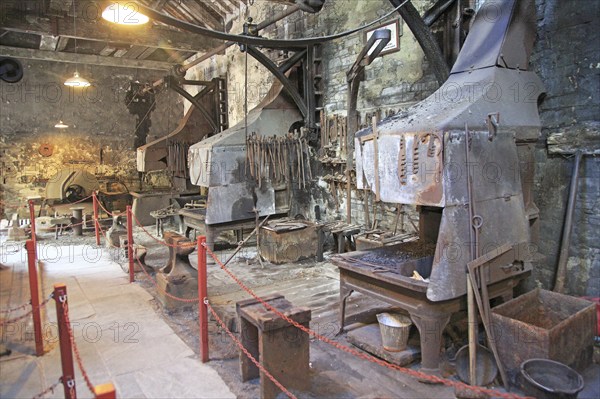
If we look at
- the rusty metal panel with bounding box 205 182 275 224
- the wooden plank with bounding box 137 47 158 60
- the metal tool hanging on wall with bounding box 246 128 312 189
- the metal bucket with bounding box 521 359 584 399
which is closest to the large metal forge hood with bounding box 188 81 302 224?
the rusty metal panel with bounding box 205 182 275 224

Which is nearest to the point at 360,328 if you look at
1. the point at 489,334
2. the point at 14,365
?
the point at 489,334

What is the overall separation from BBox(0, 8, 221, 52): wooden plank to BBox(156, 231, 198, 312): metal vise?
500 centimetres

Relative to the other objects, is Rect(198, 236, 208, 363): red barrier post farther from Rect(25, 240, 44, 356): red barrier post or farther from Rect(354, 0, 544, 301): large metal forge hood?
Rect(354, 0, 544, 301): large metal forge hood

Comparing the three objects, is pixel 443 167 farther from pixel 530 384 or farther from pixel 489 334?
pixel 530 384

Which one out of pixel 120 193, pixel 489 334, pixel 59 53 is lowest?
pixel 489 334

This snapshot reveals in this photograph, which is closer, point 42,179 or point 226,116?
point 226,116

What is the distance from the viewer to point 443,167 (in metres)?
3.62

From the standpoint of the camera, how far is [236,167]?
7.86 meters

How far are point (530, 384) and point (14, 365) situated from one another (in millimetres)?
4339

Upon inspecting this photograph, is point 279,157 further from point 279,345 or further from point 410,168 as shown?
point 279,345

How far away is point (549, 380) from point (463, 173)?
1.71 meters

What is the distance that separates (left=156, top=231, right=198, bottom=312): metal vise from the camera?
5.40 meters

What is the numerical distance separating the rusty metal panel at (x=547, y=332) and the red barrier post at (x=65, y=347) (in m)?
3.29

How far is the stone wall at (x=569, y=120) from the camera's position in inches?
174
